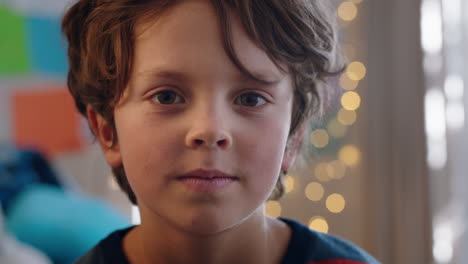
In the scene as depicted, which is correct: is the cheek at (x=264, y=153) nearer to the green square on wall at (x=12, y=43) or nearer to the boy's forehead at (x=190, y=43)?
the boy's forehead at (x=190, y=43)

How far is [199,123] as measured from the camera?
2.35 ft

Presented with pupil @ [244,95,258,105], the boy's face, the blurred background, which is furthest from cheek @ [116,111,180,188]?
the blurred background

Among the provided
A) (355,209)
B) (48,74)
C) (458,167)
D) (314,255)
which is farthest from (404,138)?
(48,74)

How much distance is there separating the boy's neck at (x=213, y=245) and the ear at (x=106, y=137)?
0.12 meters

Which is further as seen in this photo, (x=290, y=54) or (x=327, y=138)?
(x=327, y=138)

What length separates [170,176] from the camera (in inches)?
29.2

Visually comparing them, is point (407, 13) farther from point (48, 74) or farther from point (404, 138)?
point (48, 74)

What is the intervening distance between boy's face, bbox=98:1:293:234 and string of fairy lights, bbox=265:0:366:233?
5.36ft

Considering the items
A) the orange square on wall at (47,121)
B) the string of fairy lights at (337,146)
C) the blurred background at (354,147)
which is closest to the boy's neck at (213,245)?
the blurred background at (354,147)

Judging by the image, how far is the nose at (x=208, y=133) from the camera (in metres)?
0.71

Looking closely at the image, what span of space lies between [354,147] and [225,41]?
179 cm

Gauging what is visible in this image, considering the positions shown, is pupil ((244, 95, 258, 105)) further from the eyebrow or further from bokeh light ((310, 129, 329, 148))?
bokeh light ((310, 129, 329, 148))

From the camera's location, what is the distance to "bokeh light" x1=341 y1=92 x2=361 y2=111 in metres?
2.40

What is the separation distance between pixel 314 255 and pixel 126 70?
40 centimetres
